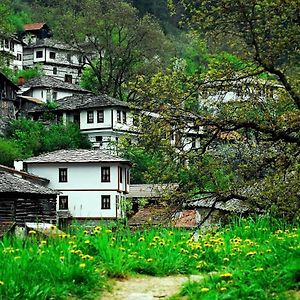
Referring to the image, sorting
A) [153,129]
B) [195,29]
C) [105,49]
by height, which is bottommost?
[153,129]

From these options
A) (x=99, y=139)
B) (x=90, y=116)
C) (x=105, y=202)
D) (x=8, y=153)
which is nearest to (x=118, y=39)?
(x=90, y=116)

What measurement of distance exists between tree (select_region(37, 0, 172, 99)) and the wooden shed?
3233 centimetres

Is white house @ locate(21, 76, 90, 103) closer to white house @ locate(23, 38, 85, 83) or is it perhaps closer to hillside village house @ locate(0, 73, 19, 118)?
hillside village house @ locate(0, 73, 19, 118)

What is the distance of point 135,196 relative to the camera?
48.4 m

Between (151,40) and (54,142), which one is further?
(151,40)

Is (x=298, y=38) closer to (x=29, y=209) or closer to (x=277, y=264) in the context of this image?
(x=277, y=264)

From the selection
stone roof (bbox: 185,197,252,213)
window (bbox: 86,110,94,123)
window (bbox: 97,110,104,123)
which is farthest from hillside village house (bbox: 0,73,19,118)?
stone roof (bbox: 185,197,252,213)

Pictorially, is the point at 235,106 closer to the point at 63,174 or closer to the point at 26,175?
the point at 26,175

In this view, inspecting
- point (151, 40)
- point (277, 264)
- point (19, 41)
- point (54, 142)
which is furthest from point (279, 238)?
point (19, 41)

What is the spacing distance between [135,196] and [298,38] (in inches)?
1378

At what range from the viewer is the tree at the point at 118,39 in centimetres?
6856

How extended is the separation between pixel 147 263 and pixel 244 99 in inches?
373

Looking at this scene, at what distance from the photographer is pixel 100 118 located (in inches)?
2395

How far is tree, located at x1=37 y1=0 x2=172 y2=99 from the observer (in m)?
68.6
